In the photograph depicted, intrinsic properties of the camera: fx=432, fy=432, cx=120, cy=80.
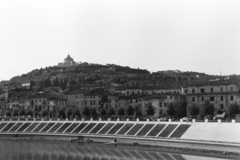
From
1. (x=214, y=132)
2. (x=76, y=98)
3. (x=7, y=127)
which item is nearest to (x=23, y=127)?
(x=7, y=127)

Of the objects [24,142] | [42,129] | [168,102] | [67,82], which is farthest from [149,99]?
[67,82]

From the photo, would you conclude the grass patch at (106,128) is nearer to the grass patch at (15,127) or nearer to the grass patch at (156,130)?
the grass patch at (156,130)

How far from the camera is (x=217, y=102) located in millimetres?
88625

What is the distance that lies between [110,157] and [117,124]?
911 inches

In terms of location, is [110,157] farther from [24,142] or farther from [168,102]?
[168,102]

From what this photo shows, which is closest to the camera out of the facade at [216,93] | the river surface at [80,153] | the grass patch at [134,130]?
the river surface at [80,153]

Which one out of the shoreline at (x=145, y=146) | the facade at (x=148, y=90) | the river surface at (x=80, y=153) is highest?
the facade at (x=148, y=90)

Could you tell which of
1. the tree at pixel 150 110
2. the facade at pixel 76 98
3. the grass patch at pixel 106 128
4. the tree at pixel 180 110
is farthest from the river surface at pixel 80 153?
the facade at pixel 76 98

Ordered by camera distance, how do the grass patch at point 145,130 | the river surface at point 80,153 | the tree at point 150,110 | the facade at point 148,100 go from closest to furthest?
the river surface at point 80,153, the grass patch at point 145,130, the tree at point 150,110, the facade at point 148,100

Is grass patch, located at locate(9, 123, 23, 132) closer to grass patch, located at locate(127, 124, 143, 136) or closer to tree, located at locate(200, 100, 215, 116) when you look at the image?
grass patch, located at locate(127, 124, 143, 136)

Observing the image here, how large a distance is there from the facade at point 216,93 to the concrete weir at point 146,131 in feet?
64.3

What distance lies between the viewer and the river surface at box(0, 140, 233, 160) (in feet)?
188

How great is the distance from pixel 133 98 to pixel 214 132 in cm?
4638

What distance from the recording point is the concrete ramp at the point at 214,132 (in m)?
59.1
